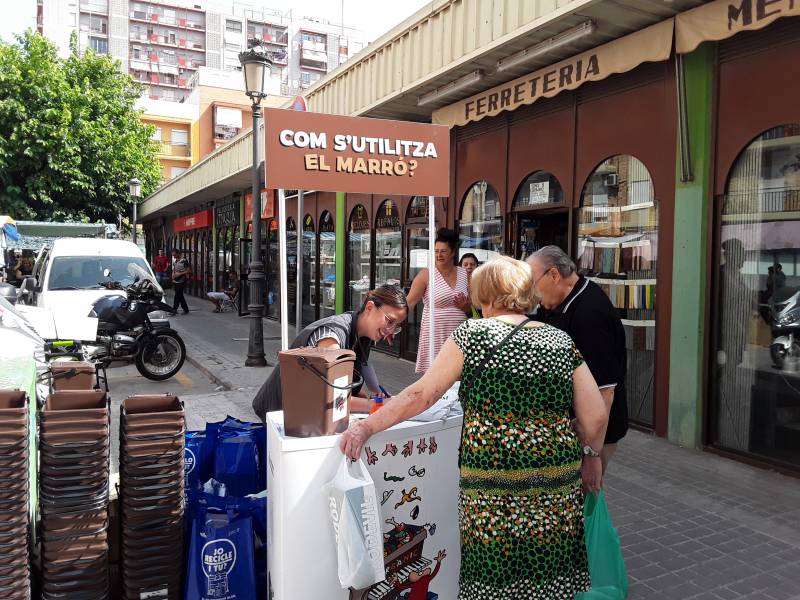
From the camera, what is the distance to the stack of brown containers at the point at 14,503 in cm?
256

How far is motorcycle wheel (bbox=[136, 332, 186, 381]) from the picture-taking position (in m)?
9.28

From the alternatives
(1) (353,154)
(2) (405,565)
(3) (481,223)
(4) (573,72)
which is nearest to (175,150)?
(3) (481,223)

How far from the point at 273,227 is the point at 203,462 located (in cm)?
1467

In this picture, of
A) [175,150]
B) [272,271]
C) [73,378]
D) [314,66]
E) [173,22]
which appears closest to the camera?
[73,378]

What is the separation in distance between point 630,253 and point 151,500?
17.6 ft

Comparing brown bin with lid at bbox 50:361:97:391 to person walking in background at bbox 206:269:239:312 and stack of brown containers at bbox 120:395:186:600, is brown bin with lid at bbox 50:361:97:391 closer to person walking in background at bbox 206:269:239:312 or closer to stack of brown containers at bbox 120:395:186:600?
stack of brown containers at bbox 120:395:186:600

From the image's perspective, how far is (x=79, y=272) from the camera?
10.9 metres

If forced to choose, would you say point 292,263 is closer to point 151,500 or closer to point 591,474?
point 151,500

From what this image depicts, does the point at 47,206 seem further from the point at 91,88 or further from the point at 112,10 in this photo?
the point at 112,10

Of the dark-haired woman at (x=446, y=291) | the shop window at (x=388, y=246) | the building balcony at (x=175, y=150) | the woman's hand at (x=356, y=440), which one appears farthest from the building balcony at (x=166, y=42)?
the woman's hand at (x=356, y=440)

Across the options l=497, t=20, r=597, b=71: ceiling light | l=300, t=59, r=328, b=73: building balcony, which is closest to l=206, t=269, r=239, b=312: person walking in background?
l=497, t=20, r=597, b=71: ceiling light

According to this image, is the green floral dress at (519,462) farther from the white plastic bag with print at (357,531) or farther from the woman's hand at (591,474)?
the woman's hand at (591,474)

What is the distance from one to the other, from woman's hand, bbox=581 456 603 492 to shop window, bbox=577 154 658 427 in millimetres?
3825

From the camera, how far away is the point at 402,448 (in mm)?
2871
